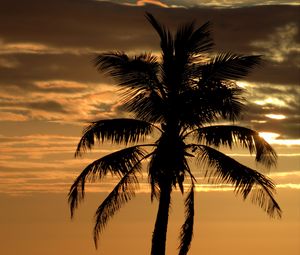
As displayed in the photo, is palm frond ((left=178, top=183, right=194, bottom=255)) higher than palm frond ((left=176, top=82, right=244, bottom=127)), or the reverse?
palm frond ((left=176, top=82, right=244, bottom=127))

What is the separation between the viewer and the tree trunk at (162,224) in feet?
131

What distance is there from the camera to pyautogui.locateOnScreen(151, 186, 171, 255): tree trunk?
3984 centimetres

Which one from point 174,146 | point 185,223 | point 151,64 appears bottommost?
point 185,223

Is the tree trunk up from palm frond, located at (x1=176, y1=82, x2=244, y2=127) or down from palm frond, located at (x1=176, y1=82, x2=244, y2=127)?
down

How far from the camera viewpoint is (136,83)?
41.0 m

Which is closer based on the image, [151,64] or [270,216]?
[270,216]

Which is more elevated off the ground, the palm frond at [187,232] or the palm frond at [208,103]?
the palm frond at [208,103]

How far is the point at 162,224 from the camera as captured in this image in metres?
40.0

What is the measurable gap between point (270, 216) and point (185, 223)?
14.0 feet

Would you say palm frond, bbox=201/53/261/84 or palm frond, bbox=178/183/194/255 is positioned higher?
palm frond, bbox=201/53/261/84

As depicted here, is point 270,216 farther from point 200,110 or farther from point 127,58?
point 127,58

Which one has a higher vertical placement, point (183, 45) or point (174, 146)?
point (183, 45)

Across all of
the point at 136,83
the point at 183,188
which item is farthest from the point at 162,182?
the point at 136,83

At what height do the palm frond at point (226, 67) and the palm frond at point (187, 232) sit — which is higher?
the palm frond at point (226, 67)
